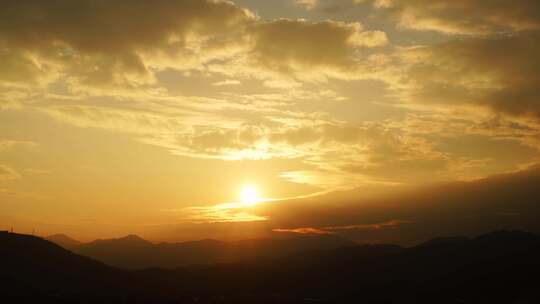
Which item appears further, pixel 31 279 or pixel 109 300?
pixel 31 279

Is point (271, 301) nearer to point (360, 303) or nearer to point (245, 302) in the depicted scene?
point (245, 302)

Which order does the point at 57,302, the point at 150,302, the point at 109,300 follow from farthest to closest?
the point at 150,302 < the point at 109,300 < the point at 57,302

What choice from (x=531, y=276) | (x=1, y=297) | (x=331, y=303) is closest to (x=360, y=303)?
(x=331, y=303)

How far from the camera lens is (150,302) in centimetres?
19112

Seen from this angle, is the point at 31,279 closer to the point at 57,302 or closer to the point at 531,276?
the point at 57,302

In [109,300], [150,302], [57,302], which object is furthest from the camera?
[150,302]

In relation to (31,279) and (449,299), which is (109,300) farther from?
(449,299)

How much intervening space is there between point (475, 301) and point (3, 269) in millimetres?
178983

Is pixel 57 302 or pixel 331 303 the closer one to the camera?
pixel 57 302

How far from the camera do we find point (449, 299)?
652 feet

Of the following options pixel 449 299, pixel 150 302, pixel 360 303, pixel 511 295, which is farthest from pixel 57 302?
pixel 511 295

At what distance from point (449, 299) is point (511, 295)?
24.0 meters

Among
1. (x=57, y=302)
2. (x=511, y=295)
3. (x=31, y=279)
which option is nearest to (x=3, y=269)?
(x=31, y=279)

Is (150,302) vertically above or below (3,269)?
below
